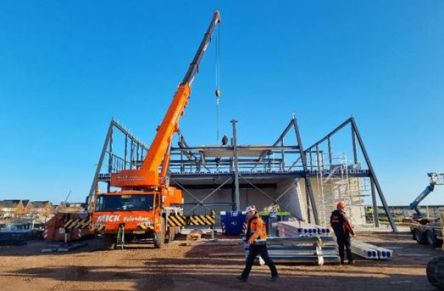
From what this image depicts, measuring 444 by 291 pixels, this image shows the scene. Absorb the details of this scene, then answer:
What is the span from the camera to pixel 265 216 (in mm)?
20203

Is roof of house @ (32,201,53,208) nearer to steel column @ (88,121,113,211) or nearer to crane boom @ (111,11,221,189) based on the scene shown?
steel column @ (88,121,113,211)

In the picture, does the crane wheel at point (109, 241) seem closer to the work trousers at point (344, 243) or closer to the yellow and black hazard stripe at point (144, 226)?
the yellow and black hazard stripe at point (144, 226)

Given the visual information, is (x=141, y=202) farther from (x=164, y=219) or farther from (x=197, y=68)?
(x=197, y=68)

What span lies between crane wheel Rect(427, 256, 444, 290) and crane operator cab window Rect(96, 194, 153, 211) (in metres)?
9.75

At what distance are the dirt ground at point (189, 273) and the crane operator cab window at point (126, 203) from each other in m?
1.87

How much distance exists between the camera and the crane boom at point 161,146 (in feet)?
47.9

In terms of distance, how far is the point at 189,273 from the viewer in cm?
902

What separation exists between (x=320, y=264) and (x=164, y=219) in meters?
7.41

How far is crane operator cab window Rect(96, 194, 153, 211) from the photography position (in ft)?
46.0

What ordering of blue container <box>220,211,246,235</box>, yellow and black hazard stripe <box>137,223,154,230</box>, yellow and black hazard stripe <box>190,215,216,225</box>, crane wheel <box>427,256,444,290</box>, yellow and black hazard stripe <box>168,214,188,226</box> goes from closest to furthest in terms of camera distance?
crane wheel <box>427,256,444,290</box> < yellow and black hazard stripe <box>137,223,154,230</box> < yellow and black hazard stripe <box>168,214,188,226</box> < yellow and black hazard stripe <box>190,215,216,225</box> < blue container <box>220,211,246,235</box>

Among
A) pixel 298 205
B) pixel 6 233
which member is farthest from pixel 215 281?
pixel 298 205

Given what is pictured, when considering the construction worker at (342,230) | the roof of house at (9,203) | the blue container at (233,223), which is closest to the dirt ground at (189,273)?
the construction worker at (342,230)

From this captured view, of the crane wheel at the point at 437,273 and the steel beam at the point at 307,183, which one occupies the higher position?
the steel beam at the point at 307,183

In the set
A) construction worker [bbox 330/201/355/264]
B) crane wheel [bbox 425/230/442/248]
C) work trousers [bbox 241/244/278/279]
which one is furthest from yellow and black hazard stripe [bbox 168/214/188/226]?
crane wheel [bbox 425/230/442/248]
